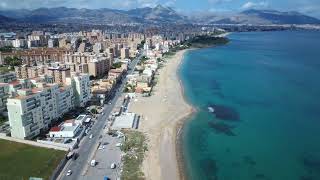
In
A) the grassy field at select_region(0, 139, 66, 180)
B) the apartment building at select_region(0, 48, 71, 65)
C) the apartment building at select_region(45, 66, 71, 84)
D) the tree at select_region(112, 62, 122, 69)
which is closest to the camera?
the grassy field at select_region(0, 139, 66, 180)

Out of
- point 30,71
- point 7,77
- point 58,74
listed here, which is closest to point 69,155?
point 7,77

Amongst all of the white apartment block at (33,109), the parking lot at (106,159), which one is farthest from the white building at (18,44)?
→ the parking lot at (106,159)

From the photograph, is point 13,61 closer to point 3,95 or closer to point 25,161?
point 3,95

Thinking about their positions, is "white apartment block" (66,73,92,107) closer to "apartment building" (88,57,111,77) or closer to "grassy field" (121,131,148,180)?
"grassy field" (121,131,148,180)

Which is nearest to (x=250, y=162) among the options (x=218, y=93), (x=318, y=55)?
(x=218, y=93)

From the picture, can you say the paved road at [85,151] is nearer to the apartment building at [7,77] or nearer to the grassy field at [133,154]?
the grassy field at [133,154]

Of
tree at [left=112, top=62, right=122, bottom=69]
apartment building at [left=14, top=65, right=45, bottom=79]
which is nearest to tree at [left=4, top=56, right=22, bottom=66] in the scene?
apartment building at [left=14, top=65, right=45, bottom=79]
